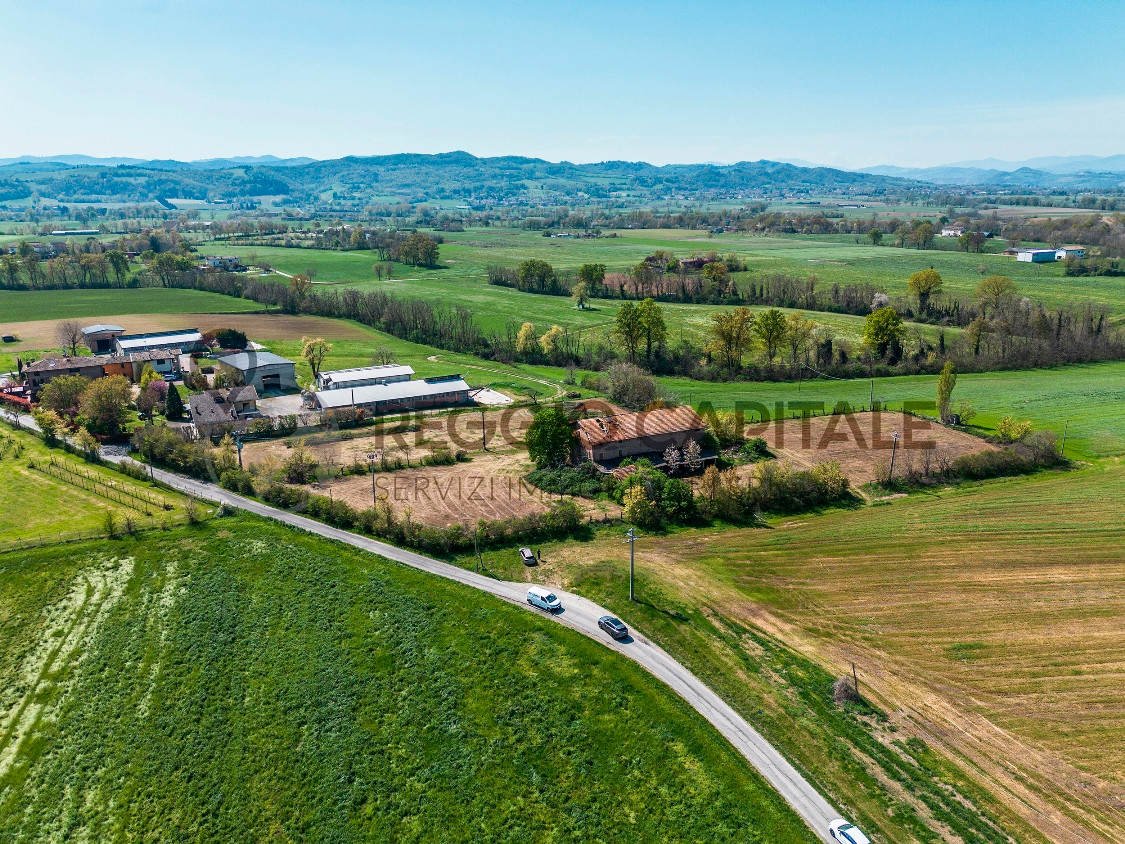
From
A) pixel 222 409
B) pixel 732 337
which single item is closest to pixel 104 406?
pixel 222 409

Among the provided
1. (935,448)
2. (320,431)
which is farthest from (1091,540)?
(320,431)

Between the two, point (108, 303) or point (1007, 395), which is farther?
point (108, 303)

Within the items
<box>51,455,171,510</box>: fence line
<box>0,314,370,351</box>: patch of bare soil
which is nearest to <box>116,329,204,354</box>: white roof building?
<box>0,314,370,351</box>: patch of bare soil

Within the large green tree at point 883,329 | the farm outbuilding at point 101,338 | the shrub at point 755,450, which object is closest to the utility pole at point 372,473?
the shrub at point 755,450

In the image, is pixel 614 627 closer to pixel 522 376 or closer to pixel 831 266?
→ pixel 522 376

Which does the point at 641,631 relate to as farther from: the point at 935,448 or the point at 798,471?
the point at 935,448

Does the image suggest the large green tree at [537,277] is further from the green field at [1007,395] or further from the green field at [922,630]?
the green field at [922,630]

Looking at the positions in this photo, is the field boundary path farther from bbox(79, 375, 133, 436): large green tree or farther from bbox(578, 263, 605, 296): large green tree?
bbox(578, 263, 605, 296): large green tree
